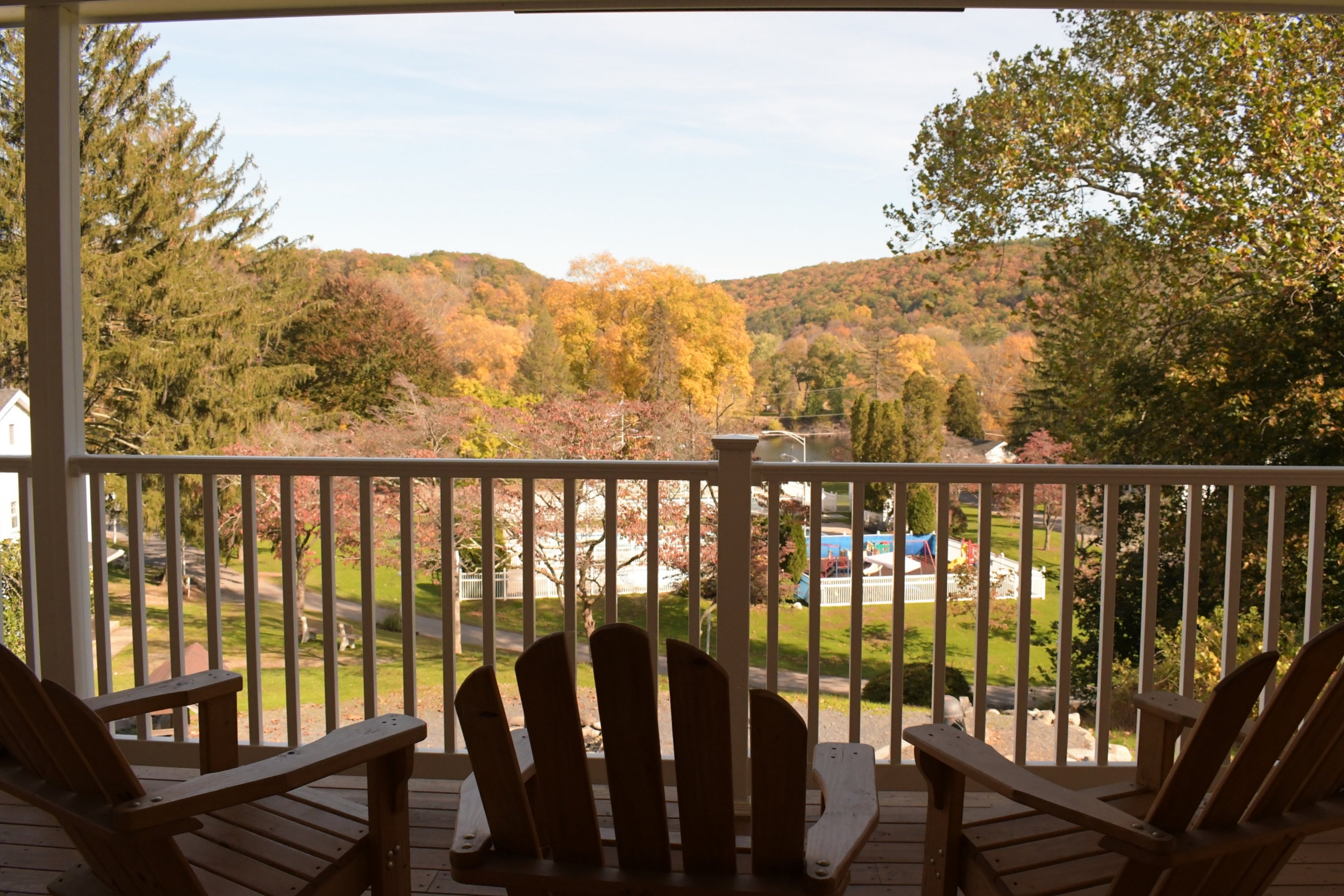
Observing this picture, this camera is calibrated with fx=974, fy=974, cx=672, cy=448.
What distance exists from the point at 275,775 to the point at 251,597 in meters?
1.46

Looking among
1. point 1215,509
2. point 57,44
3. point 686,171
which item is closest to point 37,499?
point 57,44

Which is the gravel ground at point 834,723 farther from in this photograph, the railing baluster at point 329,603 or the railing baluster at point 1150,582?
the railing baluster at point 1150,582

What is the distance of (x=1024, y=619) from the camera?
8.72ft

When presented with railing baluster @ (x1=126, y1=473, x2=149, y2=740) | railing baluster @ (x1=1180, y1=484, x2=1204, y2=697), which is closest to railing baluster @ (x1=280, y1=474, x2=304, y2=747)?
railing baluster @ (x1=126, y1=473, x2=149, y2=740)

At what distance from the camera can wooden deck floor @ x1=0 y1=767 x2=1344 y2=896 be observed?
232cm

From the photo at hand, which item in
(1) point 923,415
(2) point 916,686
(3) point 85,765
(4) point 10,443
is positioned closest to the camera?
(3) point 85,765

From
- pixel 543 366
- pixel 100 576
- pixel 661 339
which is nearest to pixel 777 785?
pixel 100 576

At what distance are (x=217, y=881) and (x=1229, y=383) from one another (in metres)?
7.74

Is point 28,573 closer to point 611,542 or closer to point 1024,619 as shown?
point 611,542

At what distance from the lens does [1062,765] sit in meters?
2.75

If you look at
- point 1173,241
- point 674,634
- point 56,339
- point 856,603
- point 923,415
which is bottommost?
point 674,634

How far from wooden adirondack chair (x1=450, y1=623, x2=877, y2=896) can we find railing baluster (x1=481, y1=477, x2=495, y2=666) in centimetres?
124

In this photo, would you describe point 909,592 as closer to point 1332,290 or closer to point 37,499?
point 1332,290

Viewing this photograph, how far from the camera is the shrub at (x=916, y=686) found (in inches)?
350
